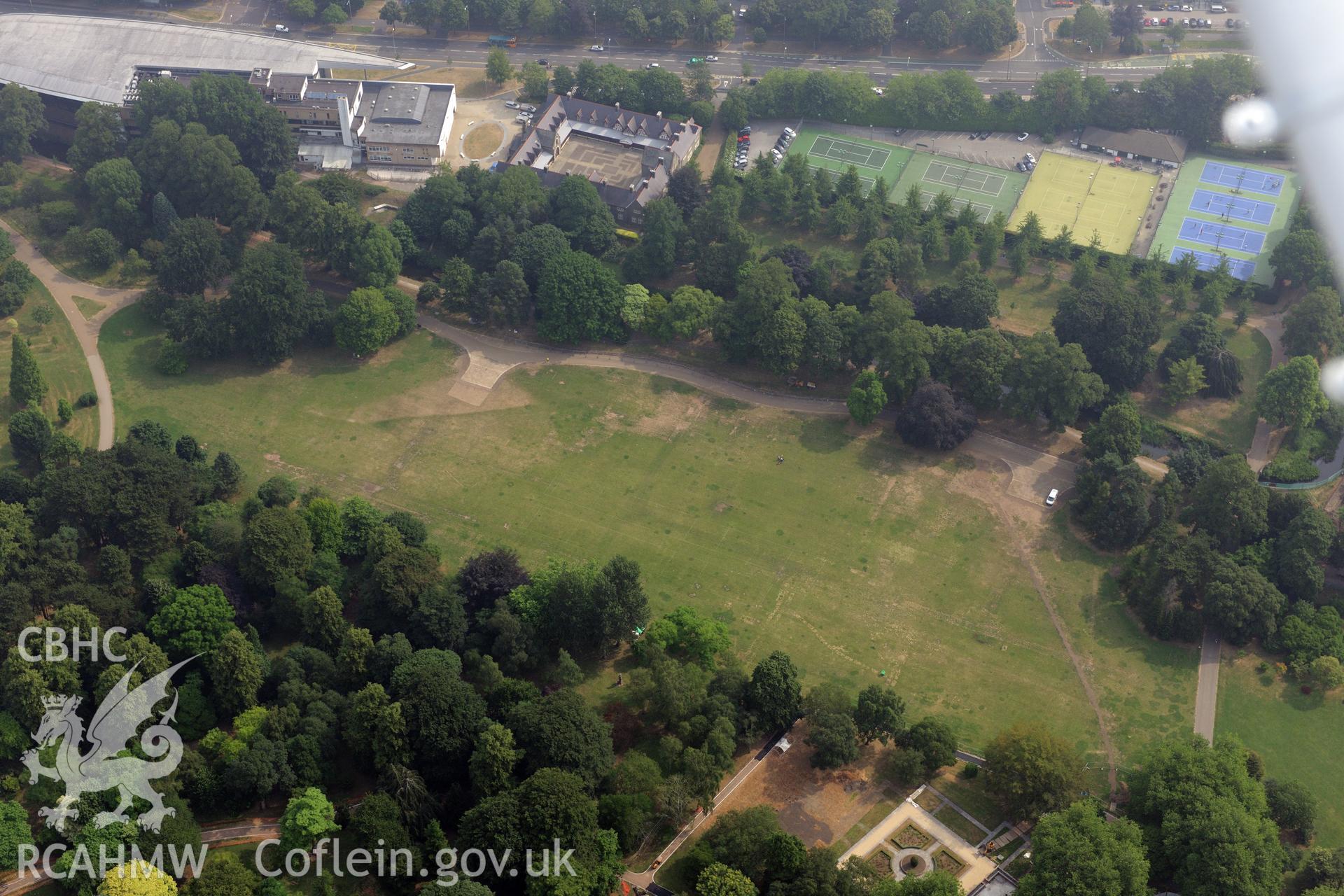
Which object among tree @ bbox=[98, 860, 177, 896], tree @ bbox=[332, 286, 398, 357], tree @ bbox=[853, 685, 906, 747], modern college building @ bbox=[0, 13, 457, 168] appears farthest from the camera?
modern college building @ bbox=[0, 13, 457, 168]

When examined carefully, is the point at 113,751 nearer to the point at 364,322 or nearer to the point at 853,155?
the point at 364,322

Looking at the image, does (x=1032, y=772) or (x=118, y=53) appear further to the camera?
(x=118, y=53)

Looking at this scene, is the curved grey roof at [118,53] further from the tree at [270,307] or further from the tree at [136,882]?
the tree at [136,882]

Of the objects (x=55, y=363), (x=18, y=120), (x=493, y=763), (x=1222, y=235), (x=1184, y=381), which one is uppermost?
(x=1222, y=235)

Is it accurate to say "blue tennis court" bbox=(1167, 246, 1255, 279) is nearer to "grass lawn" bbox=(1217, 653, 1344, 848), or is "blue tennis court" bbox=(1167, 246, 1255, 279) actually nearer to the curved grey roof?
"grass lawn" bbox=(1217, 653, 1344, 848)

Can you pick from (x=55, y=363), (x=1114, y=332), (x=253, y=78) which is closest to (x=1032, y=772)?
(x=1114, y=332)

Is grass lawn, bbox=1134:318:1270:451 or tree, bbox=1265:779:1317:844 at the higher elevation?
grass lawn, bbox=1134:318:1270:451

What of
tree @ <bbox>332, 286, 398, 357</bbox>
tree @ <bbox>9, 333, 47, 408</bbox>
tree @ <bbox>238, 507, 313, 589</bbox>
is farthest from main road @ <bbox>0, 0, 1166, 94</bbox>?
tree @ <bbox>238, 507, 313, 589</bbox>
